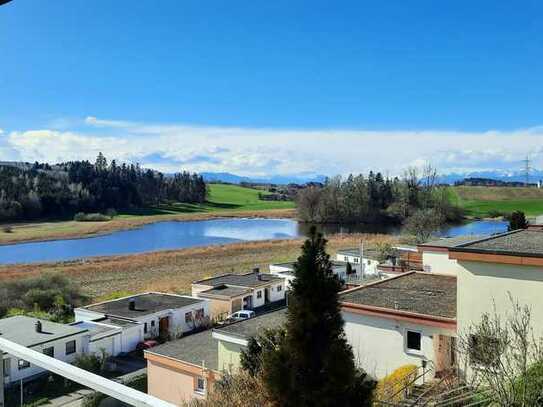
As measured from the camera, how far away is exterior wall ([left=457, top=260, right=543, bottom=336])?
692 cm

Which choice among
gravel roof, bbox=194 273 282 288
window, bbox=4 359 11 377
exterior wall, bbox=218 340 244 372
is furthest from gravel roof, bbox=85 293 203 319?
window, bbox=4 359 11 377

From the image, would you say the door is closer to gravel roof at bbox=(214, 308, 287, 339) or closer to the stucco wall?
the stucco wall

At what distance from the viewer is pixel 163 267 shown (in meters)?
34.7

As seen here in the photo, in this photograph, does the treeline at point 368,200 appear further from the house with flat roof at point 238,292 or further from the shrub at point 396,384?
the shrub at point 396,384

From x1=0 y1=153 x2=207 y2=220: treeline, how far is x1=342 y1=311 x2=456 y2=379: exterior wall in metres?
65.8

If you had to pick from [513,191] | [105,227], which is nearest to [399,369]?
[105,227]

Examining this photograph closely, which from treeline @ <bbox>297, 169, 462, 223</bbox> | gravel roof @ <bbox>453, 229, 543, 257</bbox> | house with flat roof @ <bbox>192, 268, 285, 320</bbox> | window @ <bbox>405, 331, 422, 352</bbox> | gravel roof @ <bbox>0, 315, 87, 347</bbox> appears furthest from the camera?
treeline @ <bbox>297, 169, 462, 223</bbox>

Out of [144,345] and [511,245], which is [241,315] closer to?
[144,345]

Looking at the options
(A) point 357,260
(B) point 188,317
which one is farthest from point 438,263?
(A) point 357,260

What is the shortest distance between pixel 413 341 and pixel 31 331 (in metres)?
11.8

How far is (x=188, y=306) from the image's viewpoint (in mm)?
19609

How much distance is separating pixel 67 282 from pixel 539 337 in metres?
22.4

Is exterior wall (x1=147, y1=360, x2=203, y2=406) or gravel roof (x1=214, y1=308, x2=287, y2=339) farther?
exterior wall (x1=147, y1=360, x2=203, y2=406)

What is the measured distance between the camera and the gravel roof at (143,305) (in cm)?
1856
